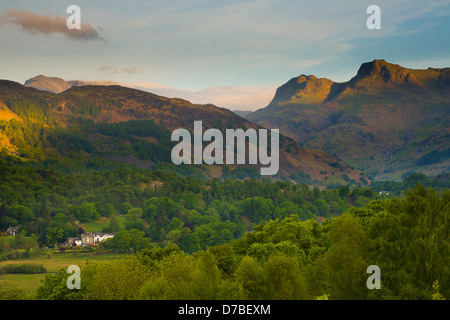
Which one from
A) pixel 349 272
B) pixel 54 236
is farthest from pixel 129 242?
pixel 349 272

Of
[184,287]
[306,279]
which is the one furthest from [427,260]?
[184,287]

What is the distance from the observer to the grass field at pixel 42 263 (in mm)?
130125

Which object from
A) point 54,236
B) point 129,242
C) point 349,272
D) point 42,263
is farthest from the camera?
point 54,236

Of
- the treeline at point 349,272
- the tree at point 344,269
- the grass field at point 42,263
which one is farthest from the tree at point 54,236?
the tree at point 344,269

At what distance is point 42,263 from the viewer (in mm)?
157125

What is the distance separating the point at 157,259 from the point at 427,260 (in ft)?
154

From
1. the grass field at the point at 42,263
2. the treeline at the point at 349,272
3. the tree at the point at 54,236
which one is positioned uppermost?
the treeline at the point at 349,272

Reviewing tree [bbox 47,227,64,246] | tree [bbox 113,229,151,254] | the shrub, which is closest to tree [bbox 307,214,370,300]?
the shrub

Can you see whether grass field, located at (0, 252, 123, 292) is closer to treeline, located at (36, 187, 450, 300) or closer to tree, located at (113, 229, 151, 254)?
tree, located at (113, 229, 151, 254)

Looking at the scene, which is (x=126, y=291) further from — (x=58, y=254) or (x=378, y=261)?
(x=58, y=254)

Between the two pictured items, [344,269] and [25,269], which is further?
[25,269]

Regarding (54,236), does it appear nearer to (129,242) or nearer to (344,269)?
(129,242)

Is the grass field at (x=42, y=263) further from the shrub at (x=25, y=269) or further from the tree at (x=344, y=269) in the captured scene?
the tree at (x=344, y=269)
